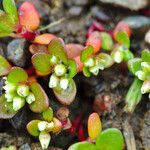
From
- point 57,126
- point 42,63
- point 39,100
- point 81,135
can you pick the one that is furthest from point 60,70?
point 81,135

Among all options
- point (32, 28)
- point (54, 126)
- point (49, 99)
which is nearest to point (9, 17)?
point (32, 28)

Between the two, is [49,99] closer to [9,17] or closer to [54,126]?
[54,126]

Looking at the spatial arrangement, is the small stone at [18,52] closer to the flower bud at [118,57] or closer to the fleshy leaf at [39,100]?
the fleshy leaf at [39,100]

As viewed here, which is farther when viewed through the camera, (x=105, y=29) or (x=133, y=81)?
(x=105, y=29)

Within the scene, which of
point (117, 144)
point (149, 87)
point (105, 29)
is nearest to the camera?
point (117, 144)

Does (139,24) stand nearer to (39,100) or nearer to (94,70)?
(94,70)

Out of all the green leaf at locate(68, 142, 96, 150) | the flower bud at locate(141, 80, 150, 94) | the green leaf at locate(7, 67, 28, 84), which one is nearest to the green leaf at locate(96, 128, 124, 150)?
the green leaf at locate(68, 142, 96, 150)

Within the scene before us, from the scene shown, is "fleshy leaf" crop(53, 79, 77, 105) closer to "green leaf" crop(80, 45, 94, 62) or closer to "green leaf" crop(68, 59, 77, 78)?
"green leaf" crop(68, 59, 77, 78)
